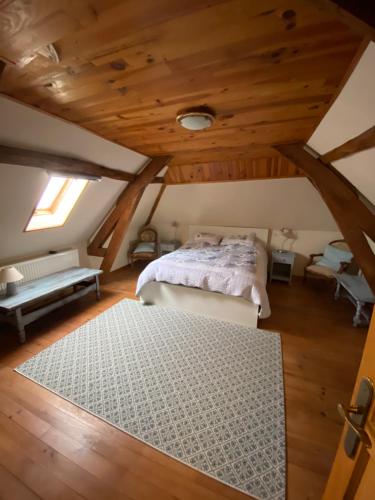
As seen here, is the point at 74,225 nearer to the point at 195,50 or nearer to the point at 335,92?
the point at 195,50

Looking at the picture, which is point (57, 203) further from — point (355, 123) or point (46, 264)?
point (355, 123)

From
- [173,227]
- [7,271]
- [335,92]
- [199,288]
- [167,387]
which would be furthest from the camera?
[173,227]

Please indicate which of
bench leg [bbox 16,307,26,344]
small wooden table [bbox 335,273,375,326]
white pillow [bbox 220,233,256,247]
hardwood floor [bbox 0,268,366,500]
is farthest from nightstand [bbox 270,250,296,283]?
bench leg [bbox 16,307,26,344]

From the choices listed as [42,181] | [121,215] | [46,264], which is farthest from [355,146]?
[46,264]

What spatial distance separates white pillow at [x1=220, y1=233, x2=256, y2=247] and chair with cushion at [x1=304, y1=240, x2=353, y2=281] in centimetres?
105

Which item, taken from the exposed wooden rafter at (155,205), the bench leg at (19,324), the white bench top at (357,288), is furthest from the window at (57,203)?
the white bench top at (357,288)

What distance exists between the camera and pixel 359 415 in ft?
2.10

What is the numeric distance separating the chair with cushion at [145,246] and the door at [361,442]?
13.2 ft

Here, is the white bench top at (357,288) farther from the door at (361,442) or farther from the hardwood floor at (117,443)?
the door at (361,442)

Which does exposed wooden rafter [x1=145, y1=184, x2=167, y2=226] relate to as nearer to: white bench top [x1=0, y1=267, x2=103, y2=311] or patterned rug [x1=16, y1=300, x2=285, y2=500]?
white bench top [x1=0, y1=267, x2=103, y2=311]

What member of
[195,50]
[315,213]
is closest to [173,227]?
[315,213]

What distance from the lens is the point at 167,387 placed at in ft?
5.84

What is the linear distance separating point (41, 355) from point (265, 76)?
2.89m

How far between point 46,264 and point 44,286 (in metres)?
0.49
